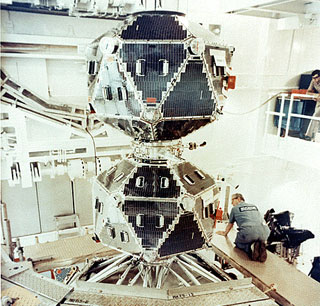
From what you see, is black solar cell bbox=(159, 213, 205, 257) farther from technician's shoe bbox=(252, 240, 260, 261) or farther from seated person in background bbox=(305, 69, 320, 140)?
seated person in background bbox=(305, 69, 320, 140)

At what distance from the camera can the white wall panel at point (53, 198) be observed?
430 centimetres

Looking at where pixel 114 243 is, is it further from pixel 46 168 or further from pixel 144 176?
pixel 46 168

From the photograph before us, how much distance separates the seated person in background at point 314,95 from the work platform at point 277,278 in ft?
10.0

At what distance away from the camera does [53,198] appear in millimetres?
4371

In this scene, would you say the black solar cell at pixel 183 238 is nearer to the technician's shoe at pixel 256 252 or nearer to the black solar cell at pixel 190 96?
the black solar cell at pixel 190 96

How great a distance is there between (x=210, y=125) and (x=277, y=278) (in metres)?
3.01

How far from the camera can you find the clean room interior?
3.73m

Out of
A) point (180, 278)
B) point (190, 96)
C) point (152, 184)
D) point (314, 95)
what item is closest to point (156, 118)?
point (190, 96)

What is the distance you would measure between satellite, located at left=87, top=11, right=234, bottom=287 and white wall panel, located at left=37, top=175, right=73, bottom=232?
198 cm

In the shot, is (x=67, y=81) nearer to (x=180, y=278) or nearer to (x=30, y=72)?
(x=30, y=72)

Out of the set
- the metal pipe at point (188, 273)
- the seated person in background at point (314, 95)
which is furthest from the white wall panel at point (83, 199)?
the seated person in background at point (314, 95)

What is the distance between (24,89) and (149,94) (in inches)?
96.6

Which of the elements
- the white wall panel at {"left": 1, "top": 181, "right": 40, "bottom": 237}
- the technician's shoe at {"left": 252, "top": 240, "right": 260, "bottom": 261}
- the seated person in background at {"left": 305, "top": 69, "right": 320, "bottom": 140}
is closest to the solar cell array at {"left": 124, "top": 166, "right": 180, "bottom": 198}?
the technician's shoe at {"left": 252, "top": 240, "right": 260, "bottom": 261}

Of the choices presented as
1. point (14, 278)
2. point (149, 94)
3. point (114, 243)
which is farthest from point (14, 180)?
point (149, 94)
